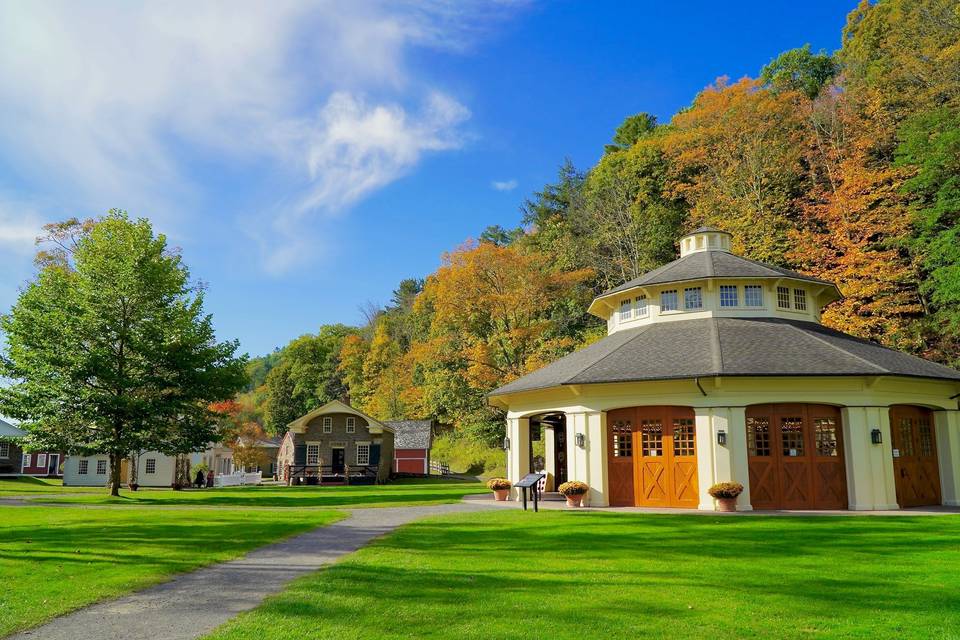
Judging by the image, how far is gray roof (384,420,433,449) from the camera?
52.7 m

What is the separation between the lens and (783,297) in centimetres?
2222

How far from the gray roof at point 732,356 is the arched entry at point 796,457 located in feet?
4.43

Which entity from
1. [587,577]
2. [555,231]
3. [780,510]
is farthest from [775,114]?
[587,577]

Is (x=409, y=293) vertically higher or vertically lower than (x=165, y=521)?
higher

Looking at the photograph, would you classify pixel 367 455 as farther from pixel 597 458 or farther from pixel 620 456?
pixel 620 456

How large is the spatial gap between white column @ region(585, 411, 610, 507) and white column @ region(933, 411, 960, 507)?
412 inches

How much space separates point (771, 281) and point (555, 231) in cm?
3516

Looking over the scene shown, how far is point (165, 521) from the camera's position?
53.9ft

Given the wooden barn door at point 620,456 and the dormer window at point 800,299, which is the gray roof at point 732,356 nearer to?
the dormer window at point 800,299

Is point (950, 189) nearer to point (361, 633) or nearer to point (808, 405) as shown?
point (808, 405)

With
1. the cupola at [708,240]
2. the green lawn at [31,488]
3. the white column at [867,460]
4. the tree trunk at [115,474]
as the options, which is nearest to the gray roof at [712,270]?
the cupola at [708,240]

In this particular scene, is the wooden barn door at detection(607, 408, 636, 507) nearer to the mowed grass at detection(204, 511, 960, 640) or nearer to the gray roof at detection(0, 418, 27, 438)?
the mowed grass at detection(204, 511, 960, 640)

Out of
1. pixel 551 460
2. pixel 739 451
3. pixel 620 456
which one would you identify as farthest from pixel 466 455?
pixel 739 451

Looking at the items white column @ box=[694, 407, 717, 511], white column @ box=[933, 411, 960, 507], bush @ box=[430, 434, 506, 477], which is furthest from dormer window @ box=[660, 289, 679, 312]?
bush @ box=[430, 434, 506, 477]
